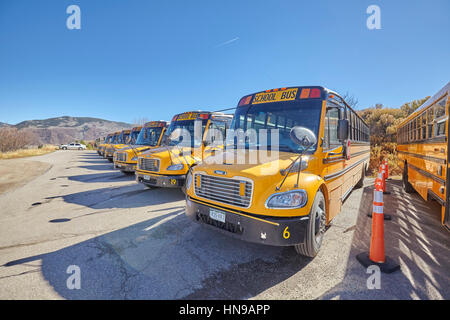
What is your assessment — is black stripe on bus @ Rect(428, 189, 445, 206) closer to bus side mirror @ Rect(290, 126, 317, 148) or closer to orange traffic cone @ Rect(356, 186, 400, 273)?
orange traffic cone @ Rect(356, 186, 400, 273)

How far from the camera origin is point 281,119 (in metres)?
3.61

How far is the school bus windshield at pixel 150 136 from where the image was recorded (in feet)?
32.0

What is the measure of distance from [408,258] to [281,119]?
2731 millimetres

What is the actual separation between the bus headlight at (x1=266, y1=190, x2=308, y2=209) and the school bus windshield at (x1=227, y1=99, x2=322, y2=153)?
2.74 feet

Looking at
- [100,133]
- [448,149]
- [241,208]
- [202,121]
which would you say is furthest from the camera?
[100,133]

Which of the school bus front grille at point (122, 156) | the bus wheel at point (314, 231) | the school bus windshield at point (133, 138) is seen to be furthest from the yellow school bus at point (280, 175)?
the school bus windshield at point (133, 138)

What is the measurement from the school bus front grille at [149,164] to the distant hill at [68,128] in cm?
12143

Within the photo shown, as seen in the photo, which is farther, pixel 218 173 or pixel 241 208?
pixel 218 173

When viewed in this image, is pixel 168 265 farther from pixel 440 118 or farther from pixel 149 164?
pixel 440 118

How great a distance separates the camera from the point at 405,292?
2.37 m
